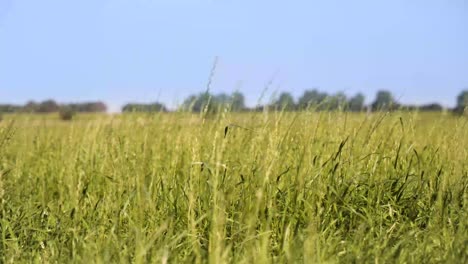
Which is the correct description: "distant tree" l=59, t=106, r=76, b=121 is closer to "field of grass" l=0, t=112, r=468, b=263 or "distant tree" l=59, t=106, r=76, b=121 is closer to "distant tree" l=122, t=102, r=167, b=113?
"distant tree" l=122, t=102, r=167, b=113

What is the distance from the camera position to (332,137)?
3898mm

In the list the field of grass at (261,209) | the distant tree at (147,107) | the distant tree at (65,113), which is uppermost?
the distant tree at (147,107)

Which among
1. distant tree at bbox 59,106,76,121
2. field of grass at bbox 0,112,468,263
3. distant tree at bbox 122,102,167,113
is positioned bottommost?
field of grass at bbox 0,112,468,263

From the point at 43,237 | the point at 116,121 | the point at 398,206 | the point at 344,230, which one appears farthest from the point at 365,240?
the point at 116,121

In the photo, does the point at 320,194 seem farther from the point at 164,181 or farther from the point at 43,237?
the point at 43,237

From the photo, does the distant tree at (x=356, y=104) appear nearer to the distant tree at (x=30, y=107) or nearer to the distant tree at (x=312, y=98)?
the distant tree at (x=312, y=98)

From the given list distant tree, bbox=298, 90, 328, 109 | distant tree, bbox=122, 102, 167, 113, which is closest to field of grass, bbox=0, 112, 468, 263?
distant tree, bbox=298, 90, 328, 109

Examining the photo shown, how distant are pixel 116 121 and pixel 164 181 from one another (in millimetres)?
2478

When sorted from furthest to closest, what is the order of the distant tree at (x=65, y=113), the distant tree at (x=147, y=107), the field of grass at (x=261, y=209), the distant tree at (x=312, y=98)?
the distant tree at (x=65, y=113), the distant tree at (x=147, y=107), the distant tree at (x=312, y=98), the field of grass at (x=261, y=209)

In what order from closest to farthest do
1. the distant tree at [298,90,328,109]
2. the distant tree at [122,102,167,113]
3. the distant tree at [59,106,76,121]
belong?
the distant tree at [298,90,328,109] → the distant tree at [122,102,167,113] → the distant tree at [59,106,76,121]

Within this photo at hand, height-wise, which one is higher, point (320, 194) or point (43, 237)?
point (320, 194)

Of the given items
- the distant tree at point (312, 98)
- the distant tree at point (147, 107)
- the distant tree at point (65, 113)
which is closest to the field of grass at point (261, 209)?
the distant tree at point (312, 98)

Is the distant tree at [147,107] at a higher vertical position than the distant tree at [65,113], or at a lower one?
higher

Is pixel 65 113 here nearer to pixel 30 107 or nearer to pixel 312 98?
pixel 30 107
